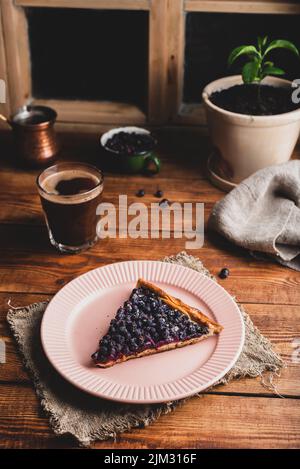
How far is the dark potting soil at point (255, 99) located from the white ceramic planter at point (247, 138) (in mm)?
35

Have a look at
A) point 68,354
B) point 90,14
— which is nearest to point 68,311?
point 68,354

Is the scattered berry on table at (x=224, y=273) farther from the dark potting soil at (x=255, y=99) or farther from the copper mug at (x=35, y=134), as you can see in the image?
the copper mug at (x=35, y=134)

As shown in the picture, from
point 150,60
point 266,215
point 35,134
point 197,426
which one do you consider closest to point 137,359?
point 197,426

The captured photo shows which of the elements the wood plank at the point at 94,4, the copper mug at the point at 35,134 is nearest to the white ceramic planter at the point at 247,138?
the wood plank at the point at 94,4

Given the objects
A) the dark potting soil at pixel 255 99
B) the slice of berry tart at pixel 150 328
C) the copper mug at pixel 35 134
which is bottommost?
the slice of berry tart at pixel 150 328

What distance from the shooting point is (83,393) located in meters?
0.98

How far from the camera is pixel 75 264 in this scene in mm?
1311

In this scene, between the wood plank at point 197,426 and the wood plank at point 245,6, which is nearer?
the wood plank at point 197,426

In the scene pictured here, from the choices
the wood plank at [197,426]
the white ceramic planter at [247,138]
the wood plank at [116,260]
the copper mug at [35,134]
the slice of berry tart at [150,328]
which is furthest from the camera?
the copper mug at [35,134]

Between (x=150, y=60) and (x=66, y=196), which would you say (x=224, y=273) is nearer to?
(x=66, y=196)

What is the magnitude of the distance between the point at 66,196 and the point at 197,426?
22.5 inches

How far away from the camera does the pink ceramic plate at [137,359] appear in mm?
967
